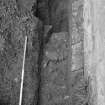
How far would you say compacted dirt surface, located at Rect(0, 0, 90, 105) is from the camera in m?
2.85

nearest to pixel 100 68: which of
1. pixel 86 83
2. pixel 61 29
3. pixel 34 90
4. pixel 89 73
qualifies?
pixel 89 73

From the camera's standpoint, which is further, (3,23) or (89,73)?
(3,23)

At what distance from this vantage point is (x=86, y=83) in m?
2.70

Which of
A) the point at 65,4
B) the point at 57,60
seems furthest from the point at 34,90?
the point at 65,4

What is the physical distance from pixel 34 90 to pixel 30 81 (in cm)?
12

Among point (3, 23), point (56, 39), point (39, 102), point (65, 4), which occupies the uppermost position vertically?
point (65, 4)

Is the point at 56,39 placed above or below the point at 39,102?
above

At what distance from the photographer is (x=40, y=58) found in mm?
3166

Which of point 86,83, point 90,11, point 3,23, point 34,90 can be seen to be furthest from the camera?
point 3,23

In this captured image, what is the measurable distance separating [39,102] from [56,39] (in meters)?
0.90

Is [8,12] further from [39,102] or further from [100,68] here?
[100,68]

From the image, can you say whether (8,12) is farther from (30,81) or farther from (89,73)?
(89,73)

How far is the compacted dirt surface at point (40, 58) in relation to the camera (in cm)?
285

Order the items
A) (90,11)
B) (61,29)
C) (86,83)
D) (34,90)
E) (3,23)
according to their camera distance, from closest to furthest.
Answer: (90,11)
(86,83)
(34,90)
(3,23)
(61,29)
